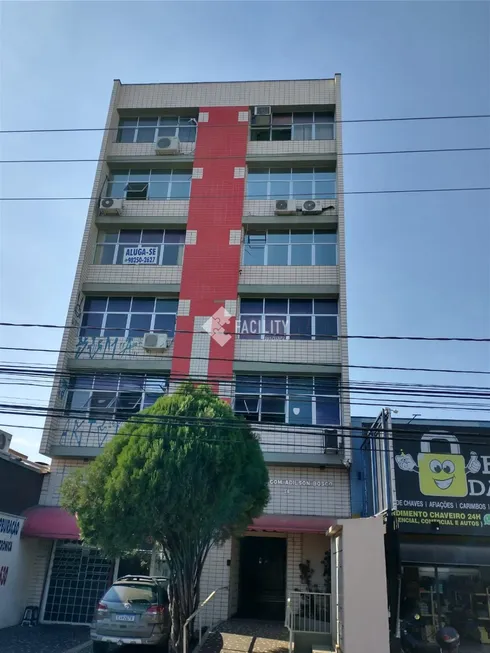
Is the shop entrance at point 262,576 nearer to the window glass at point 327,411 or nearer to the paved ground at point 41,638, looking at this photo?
the window glass at point 327,411

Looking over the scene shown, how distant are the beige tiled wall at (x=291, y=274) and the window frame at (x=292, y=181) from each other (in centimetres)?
311

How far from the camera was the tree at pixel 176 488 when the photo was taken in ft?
31.7

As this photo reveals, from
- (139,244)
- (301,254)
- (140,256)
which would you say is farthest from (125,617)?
(139,244)

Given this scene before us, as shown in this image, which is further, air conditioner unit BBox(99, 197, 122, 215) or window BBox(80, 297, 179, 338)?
air conditioner unit BBox(99, 197, 122, 215)

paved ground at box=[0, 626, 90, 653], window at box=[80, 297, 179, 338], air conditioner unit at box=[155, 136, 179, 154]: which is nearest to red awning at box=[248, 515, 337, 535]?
paved ground at box=[0, 626, 90, 653]

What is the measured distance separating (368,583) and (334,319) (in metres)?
10.7

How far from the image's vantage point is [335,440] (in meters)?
15.5

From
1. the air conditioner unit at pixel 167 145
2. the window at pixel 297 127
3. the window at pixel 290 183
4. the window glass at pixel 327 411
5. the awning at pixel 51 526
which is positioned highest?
the window at pixel 297 127

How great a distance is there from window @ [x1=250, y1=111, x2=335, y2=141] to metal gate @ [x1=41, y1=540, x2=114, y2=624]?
650 inches

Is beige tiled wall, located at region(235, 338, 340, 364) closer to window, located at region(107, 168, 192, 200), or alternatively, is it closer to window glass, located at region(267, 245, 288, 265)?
window glass, located at region(267, 245, 288, 265)

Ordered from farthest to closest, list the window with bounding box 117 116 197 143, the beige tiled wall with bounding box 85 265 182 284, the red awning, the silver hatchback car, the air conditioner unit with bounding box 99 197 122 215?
the window with bounding box 117 116 197 143 → the air conditioner unit with bounding box 99 197 122 215 → the beige tiled wall with bounding box 85 265 182 284 → the red awning → the silver hatchback car

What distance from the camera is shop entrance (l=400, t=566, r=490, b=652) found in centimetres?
1270

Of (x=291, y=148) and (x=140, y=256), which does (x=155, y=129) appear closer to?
(x=291, y=148)

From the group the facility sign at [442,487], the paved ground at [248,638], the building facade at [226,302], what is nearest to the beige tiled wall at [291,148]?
the building facade at [226,302]
